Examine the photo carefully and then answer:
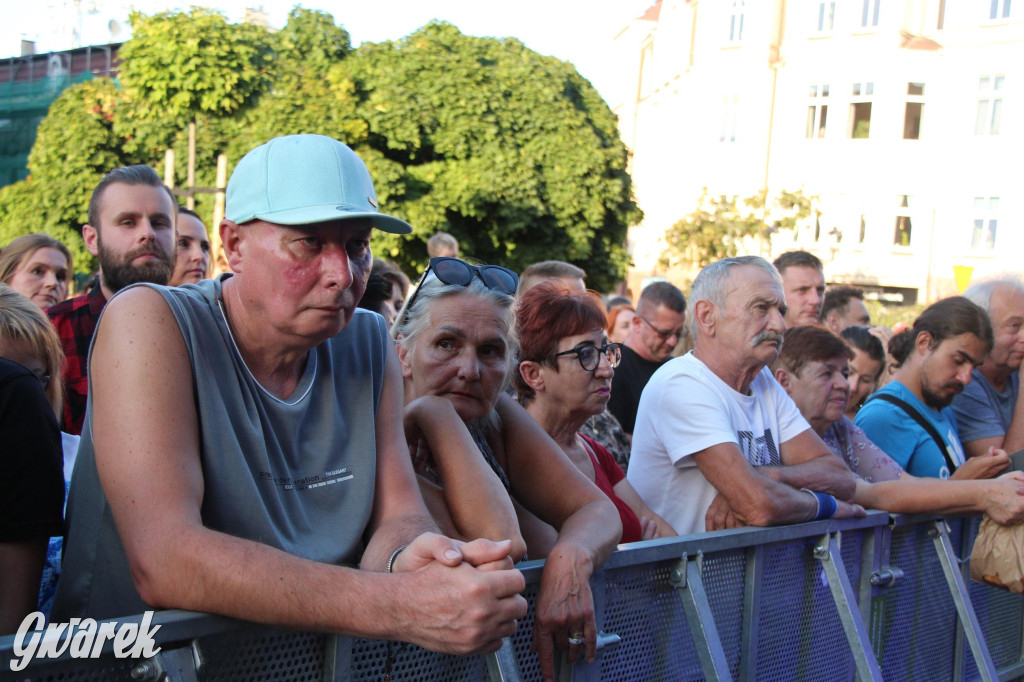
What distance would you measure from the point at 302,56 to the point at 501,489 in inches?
706

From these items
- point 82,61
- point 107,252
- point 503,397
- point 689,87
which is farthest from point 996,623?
point 689,87

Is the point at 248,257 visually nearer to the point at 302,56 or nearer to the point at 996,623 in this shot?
the point at 996,623

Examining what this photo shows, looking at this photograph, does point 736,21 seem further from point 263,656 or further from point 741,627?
point 263,656

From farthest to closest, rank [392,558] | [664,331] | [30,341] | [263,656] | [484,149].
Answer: [484,149] → [664,331] → [30,341] → [392,558] → [263,656]

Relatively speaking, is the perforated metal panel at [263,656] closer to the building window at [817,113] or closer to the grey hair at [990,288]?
the grey hair at [990,288]

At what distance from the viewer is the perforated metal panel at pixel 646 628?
2.59 meters

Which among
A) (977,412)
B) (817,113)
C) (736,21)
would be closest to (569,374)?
(977,412)

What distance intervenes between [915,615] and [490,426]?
216 centimetres

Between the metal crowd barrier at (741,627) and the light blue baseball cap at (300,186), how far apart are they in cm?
82

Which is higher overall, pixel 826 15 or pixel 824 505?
pixel 826 15

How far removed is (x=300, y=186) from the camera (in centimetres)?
196

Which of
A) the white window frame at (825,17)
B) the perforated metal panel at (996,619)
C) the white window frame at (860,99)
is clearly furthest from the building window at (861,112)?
the perforated metal panel at (996,619)

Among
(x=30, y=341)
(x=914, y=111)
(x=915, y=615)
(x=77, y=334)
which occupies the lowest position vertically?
(x=915, y=615)

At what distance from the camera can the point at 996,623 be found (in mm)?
4410
